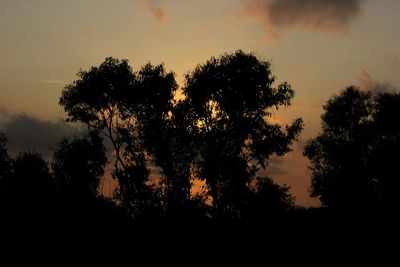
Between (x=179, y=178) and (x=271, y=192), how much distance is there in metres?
11.7

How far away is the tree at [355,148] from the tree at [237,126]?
17.2m

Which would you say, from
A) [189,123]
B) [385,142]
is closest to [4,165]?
[189,123]

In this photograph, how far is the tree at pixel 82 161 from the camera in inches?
2611

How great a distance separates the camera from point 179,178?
51.6 metres

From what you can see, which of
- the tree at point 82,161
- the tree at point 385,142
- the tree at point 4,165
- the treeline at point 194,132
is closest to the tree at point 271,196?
the treeline at point 194,132

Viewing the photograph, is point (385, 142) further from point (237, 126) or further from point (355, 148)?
point (237, 126)

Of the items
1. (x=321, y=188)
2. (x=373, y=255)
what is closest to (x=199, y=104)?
(x=321, y=188)

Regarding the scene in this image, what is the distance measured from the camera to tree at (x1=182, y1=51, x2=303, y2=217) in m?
48.9

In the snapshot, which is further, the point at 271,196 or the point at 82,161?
the point at 82,161

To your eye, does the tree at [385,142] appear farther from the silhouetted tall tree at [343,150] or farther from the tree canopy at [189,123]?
the tree canopy at [189,123]

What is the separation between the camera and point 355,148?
2469 inches

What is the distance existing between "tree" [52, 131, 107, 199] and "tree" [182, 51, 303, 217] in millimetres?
21325

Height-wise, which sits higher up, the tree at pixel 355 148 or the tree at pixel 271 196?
the tree at pixel 355 148

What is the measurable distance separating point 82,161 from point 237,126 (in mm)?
28917
